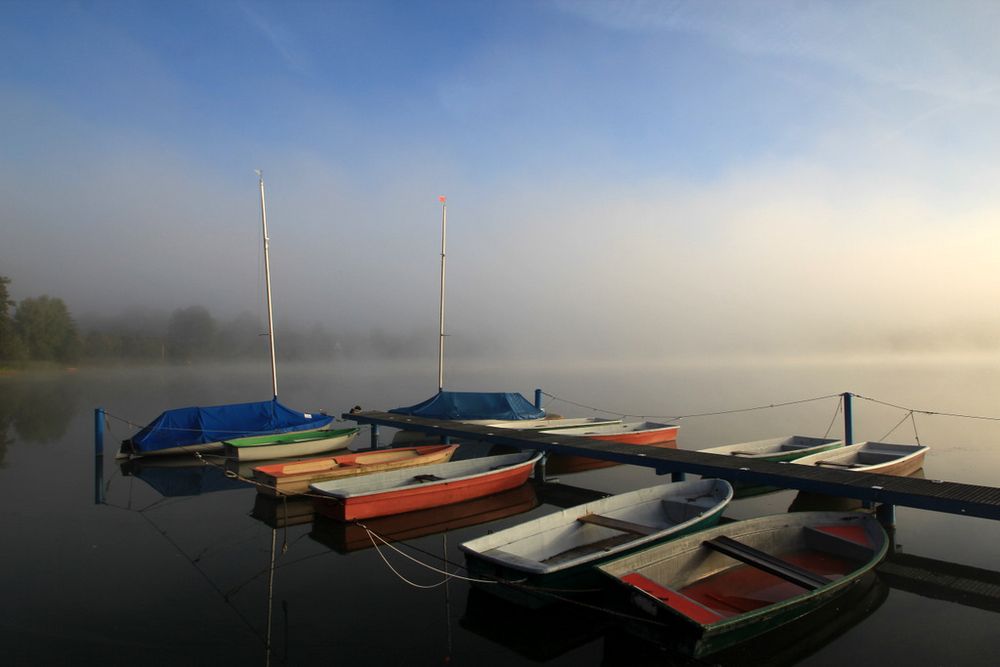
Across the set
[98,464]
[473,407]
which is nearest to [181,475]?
[98,464]

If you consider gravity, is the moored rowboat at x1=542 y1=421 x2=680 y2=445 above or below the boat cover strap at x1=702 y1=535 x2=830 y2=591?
below

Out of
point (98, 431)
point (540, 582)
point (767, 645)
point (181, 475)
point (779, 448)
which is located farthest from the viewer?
point (98, 431)

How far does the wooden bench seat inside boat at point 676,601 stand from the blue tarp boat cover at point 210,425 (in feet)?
53.5

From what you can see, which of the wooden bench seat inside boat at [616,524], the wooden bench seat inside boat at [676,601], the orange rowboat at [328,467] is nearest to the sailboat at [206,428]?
the orange rowboat at [328,467]

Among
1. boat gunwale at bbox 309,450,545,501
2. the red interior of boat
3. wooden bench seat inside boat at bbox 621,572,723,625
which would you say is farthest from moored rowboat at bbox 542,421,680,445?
wooden bench seat inside boat at bbox 621,572,723,625

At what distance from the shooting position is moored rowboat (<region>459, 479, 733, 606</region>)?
751cm

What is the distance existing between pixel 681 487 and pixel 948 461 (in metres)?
16.2

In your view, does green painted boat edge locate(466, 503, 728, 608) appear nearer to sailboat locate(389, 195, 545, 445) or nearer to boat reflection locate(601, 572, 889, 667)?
boat reflection locate(601, 572, 889, 667)

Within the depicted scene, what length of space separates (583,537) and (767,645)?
2.99m

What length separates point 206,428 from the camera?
65.2 feet

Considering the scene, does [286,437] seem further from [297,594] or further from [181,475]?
[297,594]

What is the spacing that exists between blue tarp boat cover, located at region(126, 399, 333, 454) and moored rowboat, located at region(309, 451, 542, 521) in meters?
8.76

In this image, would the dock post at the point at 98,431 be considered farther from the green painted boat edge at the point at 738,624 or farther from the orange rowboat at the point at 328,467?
the green painted boat edge at the point at 738,624

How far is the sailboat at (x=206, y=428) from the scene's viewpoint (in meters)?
19.4
